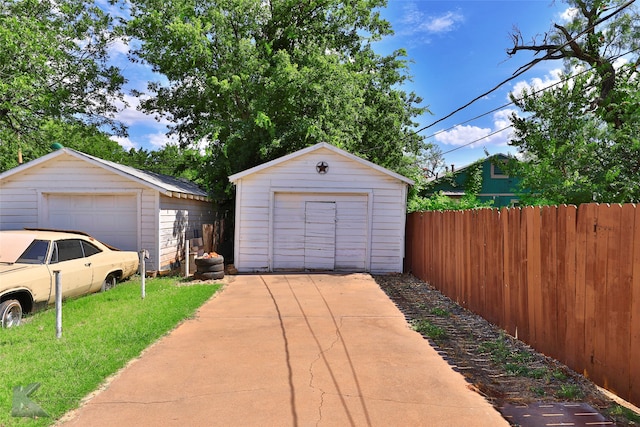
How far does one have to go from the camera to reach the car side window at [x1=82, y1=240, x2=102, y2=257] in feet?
24.7

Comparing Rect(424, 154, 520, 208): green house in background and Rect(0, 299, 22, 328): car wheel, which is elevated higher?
Rect(424, 154, 520, 208): green house in background

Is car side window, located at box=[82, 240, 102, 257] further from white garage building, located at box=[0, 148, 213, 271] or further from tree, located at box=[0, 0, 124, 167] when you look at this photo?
tree, located at box=[0, 0, 124, 167]

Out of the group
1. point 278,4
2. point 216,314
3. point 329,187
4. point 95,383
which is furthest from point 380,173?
point 278,4

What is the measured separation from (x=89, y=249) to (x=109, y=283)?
3.71 ft

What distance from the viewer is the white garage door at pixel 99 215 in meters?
10.8

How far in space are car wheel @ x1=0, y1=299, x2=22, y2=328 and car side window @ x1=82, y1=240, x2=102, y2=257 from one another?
1.90 meters

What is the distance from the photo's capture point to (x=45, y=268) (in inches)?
242

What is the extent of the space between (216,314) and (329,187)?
5.62 meters

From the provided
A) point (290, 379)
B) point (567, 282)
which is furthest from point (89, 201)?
point (567, 282)

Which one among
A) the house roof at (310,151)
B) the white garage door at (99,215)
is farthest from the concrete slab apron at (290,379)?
the white garage door at (99,215)

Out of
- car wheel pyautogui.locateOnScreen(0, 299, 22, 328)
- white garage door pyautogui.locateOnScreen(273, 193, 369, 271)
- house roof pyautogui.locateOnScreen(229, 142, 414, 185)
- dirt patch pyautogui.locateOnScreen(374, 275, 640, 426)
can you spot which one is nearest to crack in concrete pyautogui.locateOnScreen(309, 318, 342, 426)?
dirt patch pyautogui.locateOnScreen(374, 275, 640, 426)

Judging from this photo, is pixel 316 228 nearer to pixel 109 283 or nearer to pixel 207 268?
pixel 207 268

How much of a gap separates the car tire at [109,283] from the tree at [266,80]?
6654mm

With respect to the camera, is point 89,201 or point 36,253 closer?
point 36,253
